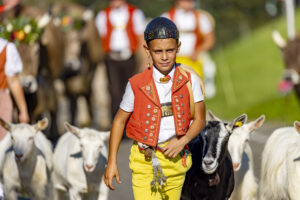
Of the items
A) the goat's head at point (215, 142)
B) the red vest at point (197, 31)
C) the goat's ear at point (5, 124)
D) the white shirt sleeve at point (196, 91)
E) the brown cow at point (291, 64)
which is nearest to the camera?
the white shirt sleeve at point (196, 91)

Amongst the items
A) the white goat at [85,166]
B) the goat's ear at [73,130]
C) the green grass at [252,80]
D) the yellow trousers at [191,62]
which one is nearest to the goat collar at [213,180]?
the white goat at [85,166]

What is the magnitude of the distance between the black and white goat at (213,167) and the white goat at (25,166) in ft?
6.55

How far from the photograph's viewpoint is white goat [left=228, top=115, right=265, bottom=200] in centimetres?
825

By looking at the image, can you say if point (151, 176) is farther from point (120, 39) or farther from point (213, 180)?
point (120, 39)

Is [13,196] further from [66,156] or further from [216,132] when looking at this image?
[216,132]

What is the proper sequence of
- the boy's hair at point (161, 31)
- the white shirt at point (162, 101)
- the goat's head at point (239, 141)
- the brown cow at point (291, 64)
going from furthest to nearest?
1. the brown cow at point (291, 64)
2. the goat's head at point (239, 141)
3. the white shirt at point (162, 101)
4. the boy's hair at point (161, 31)

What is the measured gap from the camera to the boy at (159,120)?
6.61 metres

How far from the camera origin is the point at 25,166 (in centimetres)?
897

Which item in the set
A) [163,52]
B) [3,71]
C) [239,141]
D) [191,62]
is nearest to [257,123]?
[239,141]

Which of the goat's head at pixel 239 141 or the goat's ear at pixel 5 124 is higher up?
the goat's ear at pixel 5 124

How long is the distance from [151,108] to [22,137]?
8.06ft

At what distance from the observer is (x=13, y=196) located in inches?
352

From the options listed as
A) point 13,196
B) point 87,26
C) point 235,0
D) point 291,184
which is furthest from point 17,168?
point 235,0

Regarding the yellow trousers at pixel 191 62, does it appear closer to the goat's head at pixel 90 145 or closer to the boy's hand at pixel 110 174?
the goat's head at pixel 90 145
